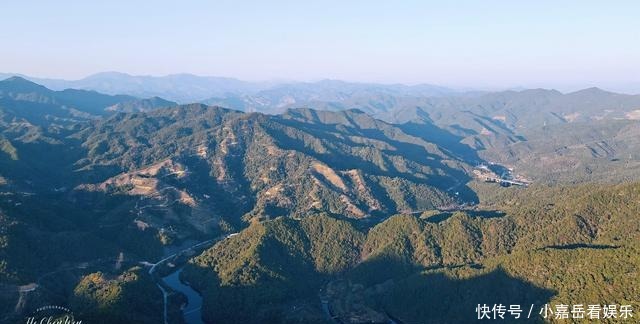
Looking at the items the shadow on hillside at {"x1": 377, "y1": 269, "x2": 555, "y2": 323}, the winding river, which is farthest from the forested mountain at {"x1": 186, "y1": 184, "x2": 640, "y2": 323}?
the winding river

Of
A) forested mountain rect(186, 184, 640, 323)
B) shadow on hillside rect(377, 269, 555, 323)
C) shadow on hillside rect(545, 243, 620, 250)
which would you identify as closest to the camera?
shadow on hillside rect(377, 269, 555, 323)

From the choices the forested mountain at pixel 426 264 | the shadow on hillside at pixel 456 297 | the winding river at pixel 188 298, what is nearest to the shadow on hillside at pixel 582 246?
the forested mountain at pixel 426 264

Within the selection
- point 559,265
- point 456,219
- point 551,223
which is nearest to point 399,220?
point 456,219

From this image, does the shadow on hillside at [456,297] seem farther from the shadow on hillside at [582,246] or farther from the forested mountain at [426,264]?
the shadow on hillside at [582,246]

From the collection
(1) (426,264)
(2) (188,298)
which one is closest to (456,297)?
(1) (426,264)

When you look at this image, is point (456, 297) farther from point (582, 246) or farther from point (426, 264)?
point (582, 246)

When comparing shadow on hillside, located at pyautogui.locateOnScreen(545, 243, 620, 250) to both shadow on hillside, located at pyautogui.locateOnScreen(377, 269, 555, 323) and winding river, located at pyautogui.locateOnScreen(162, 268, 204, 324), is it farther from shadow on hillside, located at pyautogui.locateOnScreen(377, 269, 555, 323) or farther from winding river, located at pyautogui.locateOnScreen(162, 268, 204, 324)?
winding river, located at pyautogui.locateOnScreen(162, 268, 204, 324)
